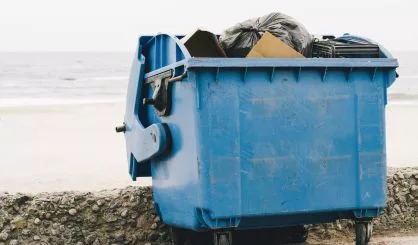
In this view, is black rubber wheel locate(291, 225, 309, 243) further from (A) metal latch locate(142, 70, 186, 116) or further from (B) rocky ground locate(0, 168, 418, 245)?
(A) metal latch locate(142, 70, 186, 116)

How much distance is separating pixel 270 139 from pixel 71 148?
26.8 feet

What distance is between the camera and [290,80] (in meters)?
4.26

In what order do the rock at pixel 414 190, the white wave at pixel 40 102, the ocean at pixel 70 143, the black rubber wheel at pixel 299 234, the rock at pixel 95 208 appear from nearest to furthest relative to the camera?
the rock at pixel 95 208 < the black rubber wheel at pixel 299 234 < the rock at pixel 414 190 < the ocean at pixel 70 143 < the white wave at pixel 40 102

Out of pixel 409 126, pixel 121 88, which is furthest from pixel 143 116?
pixel 121 88

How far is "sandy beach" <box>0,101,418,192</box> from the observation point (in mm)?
9266

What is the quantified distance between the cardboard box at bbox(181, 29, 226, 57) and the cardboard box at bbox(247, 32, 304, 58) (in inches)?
9.0

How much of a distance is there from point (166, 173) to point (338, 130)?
1070 mm

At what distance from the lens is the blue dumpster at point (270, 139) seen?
161 inches

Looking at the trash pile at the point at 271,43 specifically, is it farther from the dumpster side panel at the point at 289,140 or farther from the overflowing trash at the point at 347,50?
the dumpster side panel at the point at 289,140

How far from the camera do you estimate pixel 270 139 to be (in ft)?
13.8

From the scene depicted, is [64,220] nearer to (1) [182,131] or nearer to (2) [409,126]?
(1) [182,131]

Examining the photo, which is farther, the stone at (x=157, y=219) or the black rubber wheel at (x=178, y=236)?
the stone at (x=157, y=219)

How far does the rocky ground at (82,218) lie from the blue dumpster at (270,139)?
0.93m

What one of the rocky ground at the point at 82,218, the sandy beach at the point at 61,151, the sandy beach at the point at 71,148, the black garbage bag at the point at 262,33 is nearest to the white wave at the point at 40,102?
the sandy beach at the point at 71,148
